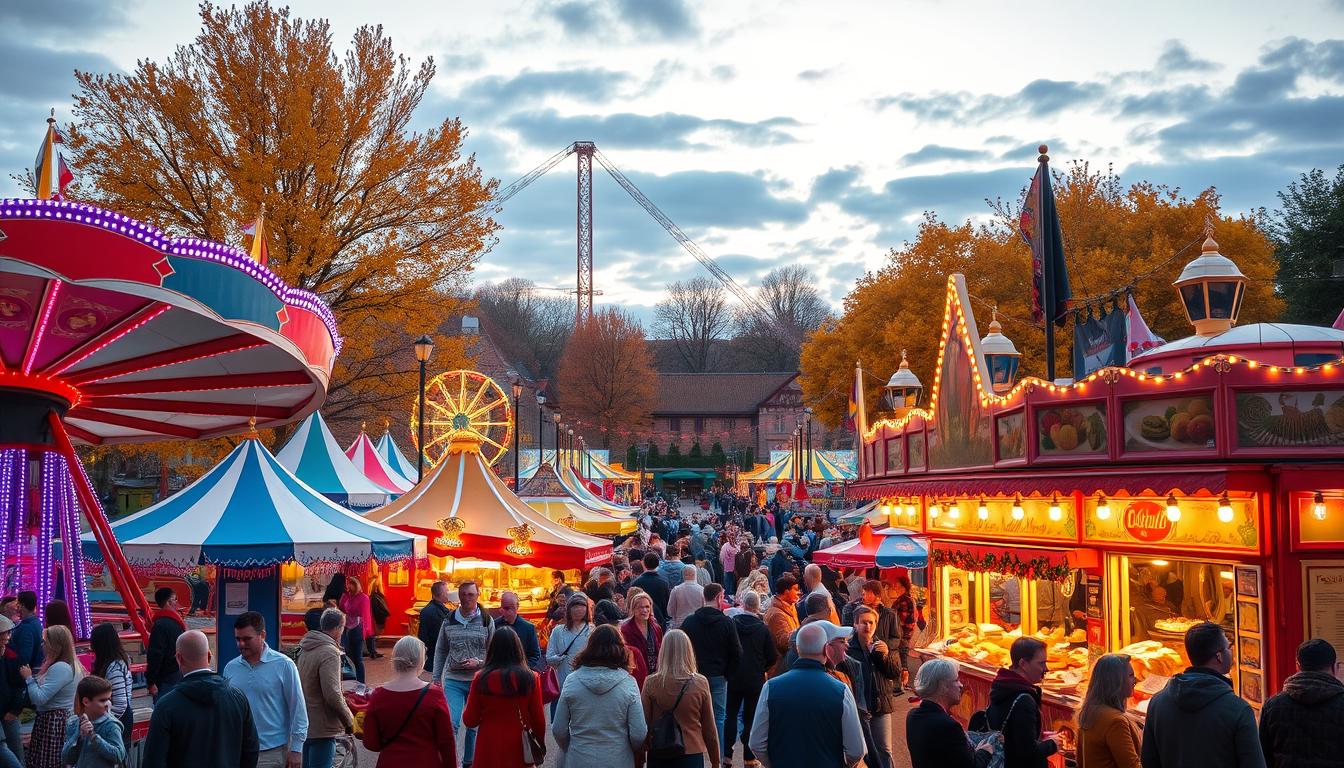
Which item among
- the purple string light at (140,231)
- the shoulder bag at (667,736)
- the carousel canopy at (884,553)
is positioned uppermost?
the purple string light at (140,231)

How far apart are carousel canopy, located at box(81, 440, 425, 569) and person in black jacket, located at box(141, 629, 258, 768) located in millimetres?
7474

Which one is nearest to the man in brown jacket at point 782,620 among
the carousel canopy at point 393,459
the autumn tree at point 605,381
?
the carousel canopy at point 393,459

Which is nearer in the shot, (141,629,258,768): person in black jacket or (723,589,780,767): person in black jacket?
(141,629,258,768): person in black jacket

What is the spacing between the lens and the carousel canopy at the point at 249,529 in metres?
13.0

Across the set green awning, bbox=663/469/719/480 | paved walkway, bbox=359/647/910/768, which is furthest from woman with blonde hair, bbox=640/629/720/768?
green awning, bbox=663/469/719/480

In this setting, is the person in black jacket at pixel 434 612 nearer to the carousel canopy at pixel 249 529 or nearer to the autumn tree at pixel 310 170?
the carousel canopy at pixel 249 529

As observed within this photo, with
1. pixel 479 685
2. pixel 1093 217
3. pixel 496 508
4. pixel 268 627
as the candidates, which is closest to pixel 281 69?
pixel 496 508

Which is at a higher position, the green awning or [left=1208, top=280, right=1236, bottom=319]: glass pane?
[left=1208, top=280, right=1236, bottom=319]: glass pane

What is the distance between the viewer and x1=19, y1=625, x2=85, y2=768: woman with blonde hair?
7168 millimetres

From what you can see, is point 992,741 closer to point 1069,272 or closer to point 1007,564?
point 1007,564

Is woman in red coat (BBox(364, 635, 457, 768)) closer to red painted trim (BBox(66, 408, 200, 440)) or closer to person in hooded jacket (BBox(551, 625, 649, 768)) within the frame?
person in hooded jacket (BBox(551, 625, 649, 768))

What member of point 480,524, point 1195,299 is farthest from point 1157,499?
point 480,524

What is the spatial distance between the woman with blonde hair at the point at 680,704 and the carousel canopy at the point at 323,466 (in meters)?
18.4

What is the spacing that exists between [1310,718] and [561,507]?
19.7 m
